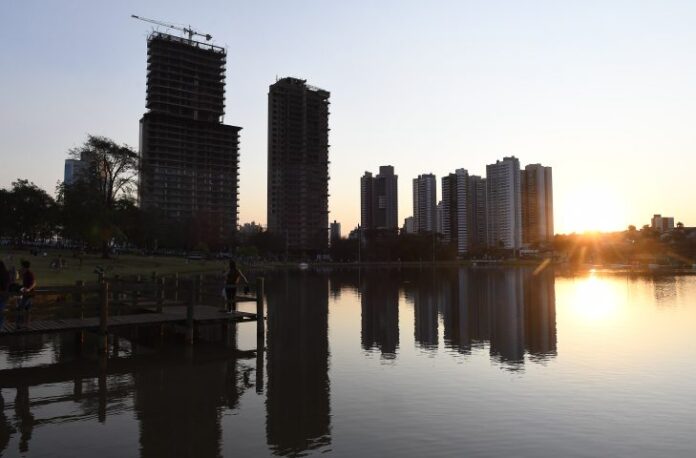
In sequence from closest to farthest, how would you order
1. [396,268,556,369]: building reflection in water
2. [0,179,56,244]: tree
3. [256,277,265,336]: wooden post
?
1. [396,268,556,369]: building reflection in water
2. [256,277,265,336]: wooden post
3. [0,179,56,244]: tree

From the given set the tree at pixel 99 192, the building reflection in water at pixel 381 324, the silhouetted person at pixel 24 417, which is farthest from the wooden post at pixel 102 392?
the tree at pixel 99 192

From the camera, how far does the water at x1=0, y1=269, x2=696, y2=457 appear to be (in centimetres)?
1089

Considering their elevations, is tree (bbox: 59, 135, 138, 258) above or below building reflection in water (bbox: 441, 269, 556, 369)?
above

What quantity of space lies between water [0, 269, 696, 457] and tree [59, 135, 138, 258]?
144 ft

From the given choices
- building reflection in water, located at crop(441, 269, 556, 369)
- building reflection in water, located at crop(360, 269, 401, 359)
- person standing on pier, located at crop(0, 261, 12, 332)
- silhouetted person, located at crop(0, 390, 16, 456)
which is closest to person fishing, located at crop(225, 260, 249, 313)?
building reflection in water, located at crop(360, 269, 401, 359)

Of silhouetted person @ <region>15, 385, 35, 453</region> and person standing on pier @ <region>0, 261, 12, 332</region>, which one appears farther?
person standing on pier @ <region>0, 261, 12, 332</region>

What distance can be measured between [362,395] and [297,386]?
2070 mm

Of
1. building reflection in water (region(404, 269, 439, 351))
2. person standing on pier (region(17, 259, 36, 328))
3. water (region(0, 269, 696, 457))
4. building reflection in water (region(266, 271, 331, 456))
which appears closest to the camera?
water (region(0, 269, 696, 457))

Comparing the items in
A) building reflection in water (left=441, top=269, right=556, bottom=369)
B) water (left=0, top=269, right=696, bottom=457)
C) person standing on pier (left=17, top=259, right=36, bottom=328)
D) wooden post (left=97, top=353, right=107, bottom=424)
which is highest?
person standing on pier (left=17, top=259, right=36, bottom=328)

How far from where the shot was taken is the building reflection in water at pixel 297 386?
37.1 feet

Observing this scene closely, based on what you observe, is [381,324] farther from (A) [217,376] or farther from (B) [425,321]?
(A) [217,376]

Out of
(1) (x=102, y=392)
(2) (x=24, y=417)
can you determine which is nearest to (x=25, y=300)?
(1) (x=102, y=392)

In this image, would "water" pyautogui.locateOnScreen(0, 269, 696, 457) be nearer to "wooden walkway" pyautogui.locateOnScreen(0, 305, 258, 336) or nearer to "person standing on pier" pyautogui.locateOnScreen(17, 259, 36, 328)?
"wooden walkway" pyautogui.locateOnScreen(0, 305, 258, 336)

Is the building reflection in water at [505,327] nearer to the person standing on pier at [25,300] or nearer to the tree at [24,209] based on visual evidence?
the person standing on pier at [25,300]
